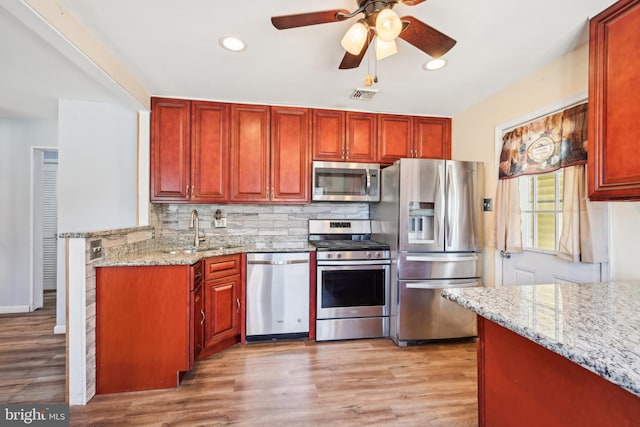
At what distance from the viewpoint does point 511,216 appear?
7.36 ft

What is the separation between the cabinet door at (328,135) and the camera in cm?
292

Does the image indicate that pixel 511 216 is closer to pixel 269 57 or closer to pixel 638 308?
pixel 638 308

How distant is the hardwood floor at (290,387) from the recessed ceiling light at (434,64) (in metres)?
2.30

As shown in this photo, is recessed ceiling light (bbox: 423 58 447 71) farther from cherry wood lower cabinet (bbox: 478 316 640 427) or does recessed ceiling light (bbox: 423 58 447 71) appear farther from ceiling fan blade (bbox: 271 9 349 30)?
cherry wood lower cabinet (bbox: 478 316 640 427)

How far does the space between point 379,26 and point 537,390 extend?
152 centimetres

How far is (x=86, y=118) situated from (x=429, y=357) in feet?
12.5

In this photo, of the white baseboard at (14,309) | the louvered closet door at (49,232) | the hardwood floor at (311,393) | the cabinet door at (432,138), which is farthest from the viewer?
the louvered closet door at (49,232)

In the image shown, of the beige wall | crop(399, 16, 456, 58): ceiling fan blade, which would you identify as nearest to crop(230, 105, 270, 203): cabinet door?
crop(399, 16, 456, 58): ceiling fan blade

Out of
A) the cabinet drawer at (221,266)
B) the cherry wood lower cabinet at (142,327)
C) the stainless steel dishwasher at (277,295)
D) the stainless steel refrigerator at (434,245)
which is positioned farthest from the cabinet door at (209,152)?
the stainless steel refrigerator at (434,245)

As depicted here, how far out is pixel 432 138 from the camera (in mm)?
3129

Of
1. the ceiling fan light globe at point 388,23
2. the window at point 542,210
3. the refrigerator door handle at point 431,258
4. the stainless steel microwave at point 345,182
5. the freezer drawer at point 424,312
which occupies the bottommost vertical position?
the freezer drawer at point 424,312

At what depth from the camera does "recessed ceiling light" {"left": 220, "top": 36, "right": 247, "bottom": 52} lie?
5.81ft

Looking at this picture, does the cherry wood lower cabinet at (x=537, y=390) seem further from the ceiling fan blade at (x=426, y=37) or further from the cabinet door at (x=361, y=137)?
the cabinet door at (x=361, y=137)

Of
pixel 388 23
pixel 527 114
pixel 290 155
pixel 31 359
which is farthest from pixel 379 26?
pixel 31 359
